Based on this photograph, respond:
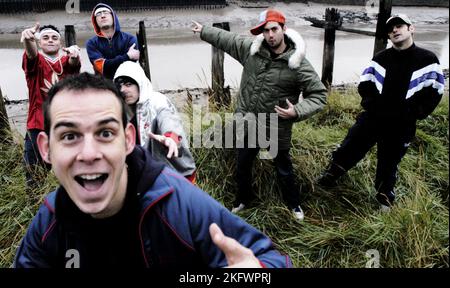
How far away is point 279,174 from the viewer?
11.3 ft

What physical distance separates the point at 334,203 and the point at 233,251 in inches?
101

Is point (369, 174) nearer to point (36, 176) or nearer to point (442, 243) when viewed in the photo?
point (442, 243)

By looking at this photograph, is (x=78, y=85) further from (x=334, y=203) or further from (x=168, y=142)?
(x=334, y=203)

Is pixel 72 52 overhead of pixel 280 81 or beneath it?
overhead

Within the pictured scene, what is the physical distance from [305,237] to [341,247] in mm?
270

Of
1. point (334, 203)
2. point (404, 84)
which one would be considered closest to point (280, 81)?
point (404, 84)

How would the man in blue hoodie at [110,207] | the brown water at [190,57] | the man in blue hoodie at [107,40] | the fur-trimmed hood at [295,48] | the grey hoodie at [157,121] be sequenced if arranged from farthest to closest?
the brown water at [190,57] < the man in blue hoodie at [107,40] < the fur-trimmed hood at [295,48] < the grey hoodie at [157,121] < the man in blue hoodie at [110,207]

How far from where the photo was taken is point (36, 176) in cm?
357

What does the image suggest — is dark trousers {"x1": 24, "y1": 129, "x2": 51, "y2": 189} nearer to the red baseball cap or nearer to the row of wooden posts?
the row of wooden posts

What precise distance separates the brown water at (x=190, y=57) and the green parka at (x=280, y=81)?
248 cm

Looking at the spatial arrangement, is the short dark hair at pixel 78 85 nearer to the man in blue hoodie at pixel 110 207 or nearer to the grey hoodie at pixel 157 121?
the man in blue hoodie at pixel 110 207

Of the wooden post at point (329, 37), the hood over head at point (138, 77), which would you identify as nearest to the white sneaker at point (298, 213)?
the hood over head at point (138, 77)

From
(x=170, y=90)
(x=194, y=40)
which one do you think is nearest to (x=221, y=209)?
(x=170, y=90)

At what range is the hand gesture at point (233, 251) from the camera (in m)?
1.28
